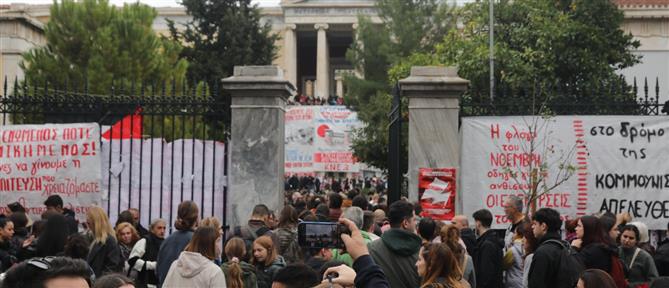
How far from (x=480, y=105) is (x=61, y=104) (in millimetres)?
5175

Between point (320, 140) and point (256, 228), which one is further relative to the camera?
point (320, 140)

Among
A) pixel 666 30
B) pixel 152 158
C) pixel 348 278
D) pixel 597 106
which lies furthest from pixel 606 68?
pixel 666 30

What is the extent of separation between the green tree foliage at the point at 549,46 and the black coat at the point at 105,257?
13570 millimetres

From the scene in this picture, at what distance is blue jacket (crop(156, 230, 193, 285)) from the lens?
296 inches

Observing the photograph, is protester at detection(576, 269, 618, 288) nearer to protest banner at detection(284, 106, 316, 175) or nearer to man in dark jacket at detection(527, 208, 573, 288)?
man in dark jacket at detection(527, 208, 573, 288)

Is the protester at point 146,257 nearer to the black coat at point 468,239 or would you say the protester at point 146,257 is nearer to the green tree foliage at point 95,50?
the black coat at point 468,239

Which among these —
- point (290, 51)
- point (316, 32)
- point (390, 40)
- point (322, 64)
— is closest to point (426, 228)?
point (390, 40)

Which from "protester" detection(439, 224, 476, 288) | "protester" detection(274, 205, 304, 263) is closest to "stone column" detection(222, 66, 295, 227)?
"protester" detection(274, 205, 304, 263)

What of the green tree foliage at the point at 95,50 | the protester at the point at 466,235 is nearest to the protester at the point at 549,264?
the protester at the point at 466,235

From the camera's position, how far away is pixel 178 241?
24.8 feet

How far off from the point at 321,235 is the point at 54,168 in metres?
7.44

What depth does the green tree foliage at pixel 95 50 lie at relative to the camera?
28469 mm

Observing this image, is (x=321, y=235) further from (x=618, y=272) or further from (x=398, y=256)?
(x=618, y=272)

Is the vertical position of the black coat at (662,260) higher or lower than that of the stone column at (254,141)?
lower
